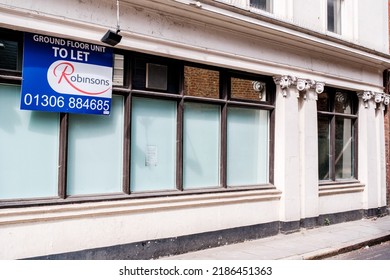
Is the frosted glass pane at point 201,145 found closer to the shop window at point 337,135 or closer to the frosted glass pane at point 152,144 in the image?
the frosted glass pane at point 152,144

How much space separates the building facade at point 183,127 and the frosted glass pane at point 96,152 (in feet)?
0.08

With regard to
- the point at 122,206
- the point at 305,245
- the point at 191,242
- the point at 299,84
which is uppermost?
the point at 299,84

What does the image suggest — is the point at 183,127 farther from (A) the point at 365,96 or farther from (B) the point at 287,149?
(A) the point at 365,96

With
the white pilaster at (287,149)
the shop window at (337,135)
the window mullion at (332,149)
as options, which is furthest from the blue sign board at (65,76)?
the window mullion at (332,149)

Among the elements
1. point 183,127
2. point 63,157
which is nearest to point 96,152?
point 63,157

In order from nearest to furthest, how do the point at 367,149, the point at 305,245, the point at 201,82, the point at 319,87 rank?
the point at 201,82
the point at 305,245
the point at 319,87
the point at 367,149

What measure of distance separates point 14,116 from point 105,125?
1523 mm

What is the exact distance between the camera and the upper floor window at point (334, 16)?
39.6 feet

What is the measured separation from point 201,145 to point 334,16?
6333 millimetres

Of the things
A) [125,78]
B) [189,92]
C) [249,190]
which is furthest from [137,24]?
[249,190]

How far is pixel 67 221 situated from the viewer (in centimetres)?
670

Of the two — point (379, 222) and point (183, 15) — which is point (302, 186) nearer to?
point (379, 222)

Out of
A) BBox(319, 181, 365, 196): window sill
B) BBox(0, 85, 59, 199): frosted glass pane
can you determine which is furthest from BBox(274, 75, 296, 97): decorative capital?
BBox(0, 85, 59, 199): frosted glass pane

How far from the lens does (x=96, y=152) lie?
724cm
